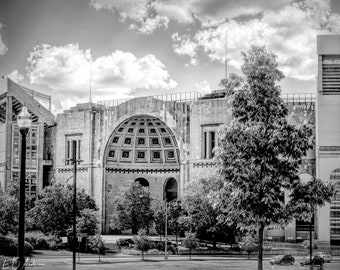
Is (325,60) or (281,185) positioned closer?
(281,185)

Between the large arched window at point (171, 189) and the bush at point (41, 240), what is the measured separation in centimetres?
2414

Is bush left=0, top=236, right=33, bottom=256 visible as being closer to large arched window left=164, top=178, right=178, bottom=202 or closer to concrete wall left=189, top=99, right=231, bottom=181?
concrete wall left=189, top=99, right=231, bottom=181

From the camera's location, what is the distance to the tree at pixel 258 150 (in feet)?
71.2

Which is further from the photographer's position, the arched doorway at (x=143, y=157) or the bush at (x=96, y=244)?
the arched doorway at (x=143, y=157)

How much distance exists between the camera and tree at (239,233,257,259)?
45.6 meters

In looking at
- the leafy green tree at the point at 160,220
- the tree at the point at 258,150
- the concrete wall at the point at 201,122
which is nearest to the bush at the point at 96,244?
the leafy green tree at the point at 160,220

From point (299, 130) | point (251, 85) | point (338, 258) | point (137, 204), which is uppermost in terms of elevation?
point (251, 85)

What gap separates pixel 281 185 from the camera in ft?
72.6

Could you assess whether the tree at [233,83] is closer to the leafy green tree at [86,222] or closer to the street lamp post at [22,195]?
the street lamp post at [22,195]

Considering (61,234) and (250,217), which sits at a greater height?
(250,217)

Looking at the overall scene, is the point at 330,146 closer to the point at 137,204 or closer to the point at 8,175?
the point at 137,204

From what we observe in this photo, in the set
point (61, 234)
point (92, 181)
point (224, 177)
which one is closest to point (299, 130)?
point (224, 177)

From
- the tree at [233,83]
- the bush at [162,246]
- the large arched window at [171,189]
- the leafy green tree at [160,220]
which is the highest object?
the tree at [233,83]

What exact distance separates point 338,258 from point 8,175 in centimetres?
4018
